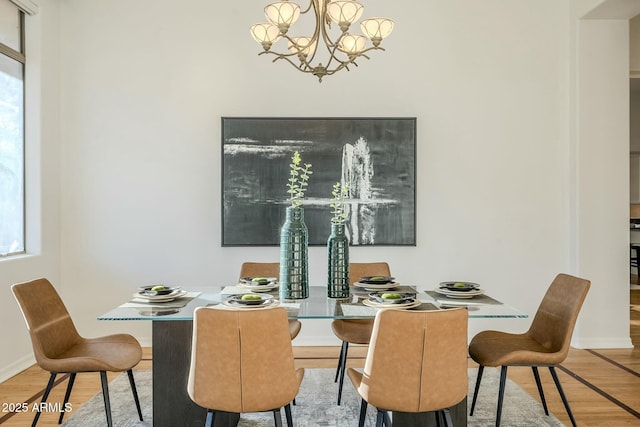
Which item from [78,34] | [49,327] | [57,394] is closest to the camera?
[49,327]

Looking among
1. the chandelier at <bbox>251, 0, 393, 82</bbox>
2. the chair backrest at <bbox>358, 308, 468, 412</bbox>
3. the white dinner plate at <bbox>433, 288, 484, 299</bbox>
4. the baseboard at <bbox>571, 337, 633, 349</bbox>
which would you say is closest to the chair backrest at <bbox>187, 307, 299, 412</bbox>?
the chair backrest at <bbox>358, 308, 468, 412</bbox>

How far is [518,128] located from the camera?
4.46 meters

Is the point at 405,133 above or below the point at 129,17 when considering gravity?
below

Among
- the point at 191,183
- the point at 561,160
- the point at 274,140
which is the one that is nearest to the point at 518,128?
the point at 561,160

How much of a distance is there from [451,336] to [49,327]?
203 cm

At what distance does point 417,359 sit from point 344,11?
65.6 inches

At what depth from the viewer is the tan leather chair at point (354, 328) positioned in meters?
3.13

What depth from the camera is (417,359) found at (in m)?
1.94

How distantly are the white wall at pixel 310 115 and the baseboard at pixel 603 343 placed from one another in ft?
0.11

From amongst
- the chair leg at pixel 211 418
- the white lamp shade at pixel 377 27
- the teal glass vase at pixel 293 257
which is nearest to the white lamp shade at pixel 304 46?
the white lamp shade at pixel 377 27

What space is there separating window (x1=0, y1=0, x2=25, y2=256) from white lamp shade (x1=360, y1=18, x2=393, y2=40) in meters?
2.75

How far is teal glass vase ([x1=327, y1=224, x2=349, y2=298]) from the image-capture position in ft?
8.89

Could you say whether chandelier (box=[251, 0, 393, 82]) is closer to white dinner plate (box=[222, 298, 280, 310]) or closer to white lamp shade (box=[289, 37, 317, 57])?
white lamp shade (box=[289, 37, 317, 57])

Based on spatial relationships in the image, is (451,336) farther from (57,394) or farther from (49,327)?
(57,394)
